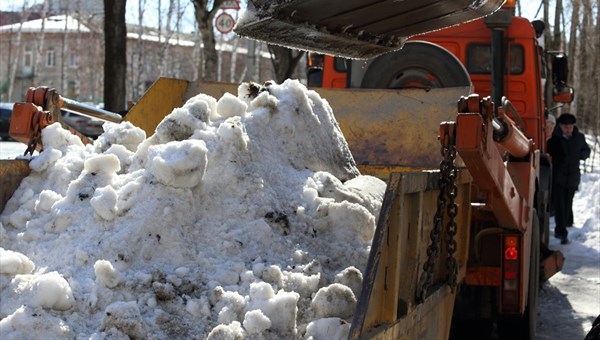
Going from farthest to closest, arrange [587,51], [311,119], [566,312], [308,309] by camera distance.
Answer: [587,51], [566,312], [311,119], [308,309]

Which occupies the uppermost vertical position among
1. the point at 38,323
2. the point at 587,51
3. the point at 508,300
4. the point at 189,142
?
the point at 587,51

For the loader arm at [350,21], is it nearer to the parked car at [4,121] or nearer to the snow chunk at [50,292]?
the snow chunk at [50,292]

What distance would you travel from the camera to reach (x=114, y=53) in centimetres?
1592

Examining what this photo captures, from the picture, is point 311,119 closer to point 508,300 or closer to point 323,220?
point 323,220

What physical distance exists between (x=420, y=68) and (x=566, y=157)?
693 cm

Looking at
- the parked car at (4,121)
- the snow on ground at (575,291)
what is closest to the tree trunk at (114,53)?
the snow on ground at (575,291)

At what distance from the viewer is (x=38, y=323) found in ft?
10.2

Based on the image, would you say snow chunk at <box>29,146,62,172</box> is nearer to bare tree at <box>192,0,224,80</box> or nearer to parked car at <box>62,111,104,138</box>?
bare tree at <box>192,0,224,80</box>

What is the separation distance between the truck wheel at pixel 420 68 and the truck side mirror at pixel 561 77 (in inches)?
80.5

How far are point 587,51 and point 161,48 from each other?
18367 millimetres

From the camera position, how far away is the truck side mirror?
911 cm

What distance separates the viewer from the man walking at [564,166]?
13.0 meters

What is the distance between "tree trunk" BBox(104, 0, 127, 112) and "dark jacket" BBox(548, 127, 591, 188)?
23.1 ft

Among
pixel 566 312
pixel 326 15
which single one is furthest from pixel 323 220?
pixel 566 312
